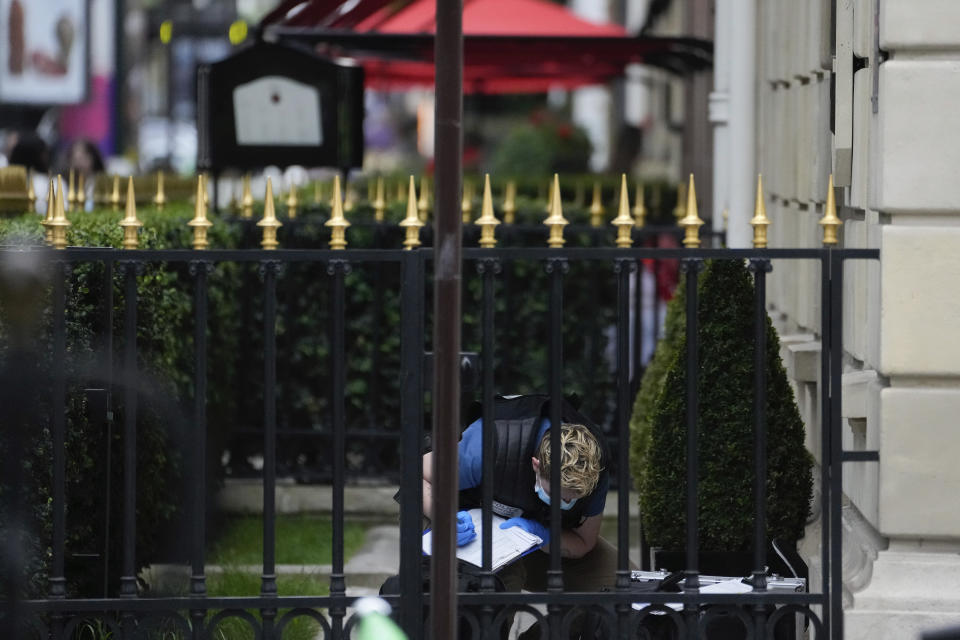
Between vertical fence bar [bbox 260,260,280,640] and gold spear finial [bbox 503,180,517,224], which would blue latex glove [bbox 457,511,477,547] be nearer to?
vertical fence bar [bbox 260,260,280,640]

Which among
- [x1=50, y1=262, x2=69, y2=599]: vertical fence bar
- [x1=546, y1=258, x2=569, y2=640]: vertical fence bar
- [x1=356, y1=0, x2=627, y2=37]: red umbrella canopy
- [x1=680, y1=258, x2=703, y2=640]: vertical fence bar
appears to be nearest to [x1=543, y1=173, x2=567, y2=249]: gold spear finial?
[x1=546, y1=258, x2=569, y2=640]: vertical fence bar

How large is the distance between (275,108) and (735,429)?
4.28 meters

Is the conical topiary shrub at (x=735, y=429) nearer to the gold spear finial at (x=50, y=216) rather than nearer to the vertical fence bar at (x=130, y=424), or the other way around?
the vertical fence bar at (x=130, y=424)

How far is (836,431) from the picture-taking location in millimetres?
4762

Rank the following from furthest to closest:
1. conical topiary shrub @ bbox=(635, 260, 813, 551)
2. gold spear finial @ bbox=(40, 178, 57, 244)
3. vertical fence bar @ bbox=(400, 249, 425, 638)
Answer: conical topiary shrub @ bbox=(635, 260, 813, 551), gold spear finial @ bbox=(40, 178, 57, 244), vertical fence bar @ bbox=(400, 249, 425, 638)

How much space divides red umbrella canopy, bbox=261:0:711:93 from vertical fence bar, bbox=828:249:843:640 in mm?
4076

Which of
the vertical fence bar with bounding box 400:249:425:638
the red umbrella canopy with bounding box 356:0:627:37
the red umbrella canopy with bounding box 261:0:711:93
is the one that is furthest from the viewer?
the red umbrella canopy with bounding box 356:0:627:37

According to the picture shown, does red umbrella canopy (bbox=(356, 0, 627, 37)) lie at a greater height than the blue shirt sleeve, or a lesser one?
greater

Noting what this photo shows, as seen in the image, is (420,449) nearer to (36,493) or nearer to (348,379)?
(36,493)

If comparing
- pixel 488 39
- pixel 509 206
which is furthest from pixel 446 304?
pixel 488 39

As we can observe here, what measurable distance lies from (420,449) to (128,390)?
0.83 m

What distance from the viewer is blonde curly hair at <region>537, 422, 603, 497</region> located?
4.97 metres

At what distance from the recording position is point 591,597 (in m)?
4.79

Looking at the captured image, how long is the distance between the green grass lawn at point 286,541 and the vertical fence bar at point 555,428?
2.35 metres
